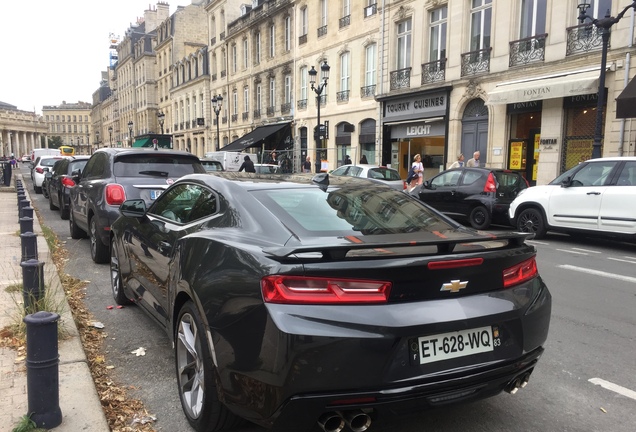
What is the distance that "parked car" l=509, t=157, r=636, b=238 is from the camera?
911 cm

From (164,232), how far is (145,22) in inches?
3377

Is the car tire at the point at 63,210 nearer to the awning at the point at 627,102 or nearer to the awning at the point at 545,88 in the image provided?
the awning at the point at 545,88

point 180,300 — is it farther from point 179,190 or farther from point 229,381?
point 179,190

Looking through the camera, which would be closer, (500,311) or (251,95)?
Answer: (500,311)

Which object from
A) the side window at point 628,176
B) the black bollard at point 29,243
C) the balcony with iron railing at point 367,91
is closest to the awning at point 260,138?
the balcony with iron railing at point 367,91

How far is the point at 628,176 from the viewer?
30.1ft

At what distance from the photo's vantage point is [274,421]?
7.63 ft

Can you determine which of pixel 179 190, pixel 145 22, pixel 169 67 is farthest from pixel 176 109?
pixel 179 190

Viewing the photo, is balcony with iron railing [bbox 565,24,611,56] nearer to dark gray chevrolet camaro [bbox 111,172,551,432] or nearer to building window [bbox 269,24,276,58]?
dark gray chevrolet camaro [bbox 111,172,551,432]

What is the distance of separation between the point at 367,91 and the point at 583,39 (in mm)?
11842

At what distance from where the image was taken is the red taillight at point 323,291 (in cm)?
233

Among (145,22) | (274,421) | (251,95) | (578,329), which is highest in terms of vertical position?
(145,22)

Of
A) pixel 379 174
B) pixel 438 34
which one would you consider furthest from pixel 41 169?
pixel 438 34

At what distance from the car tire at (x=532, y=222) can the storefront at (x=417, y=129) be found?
37.7 ft
